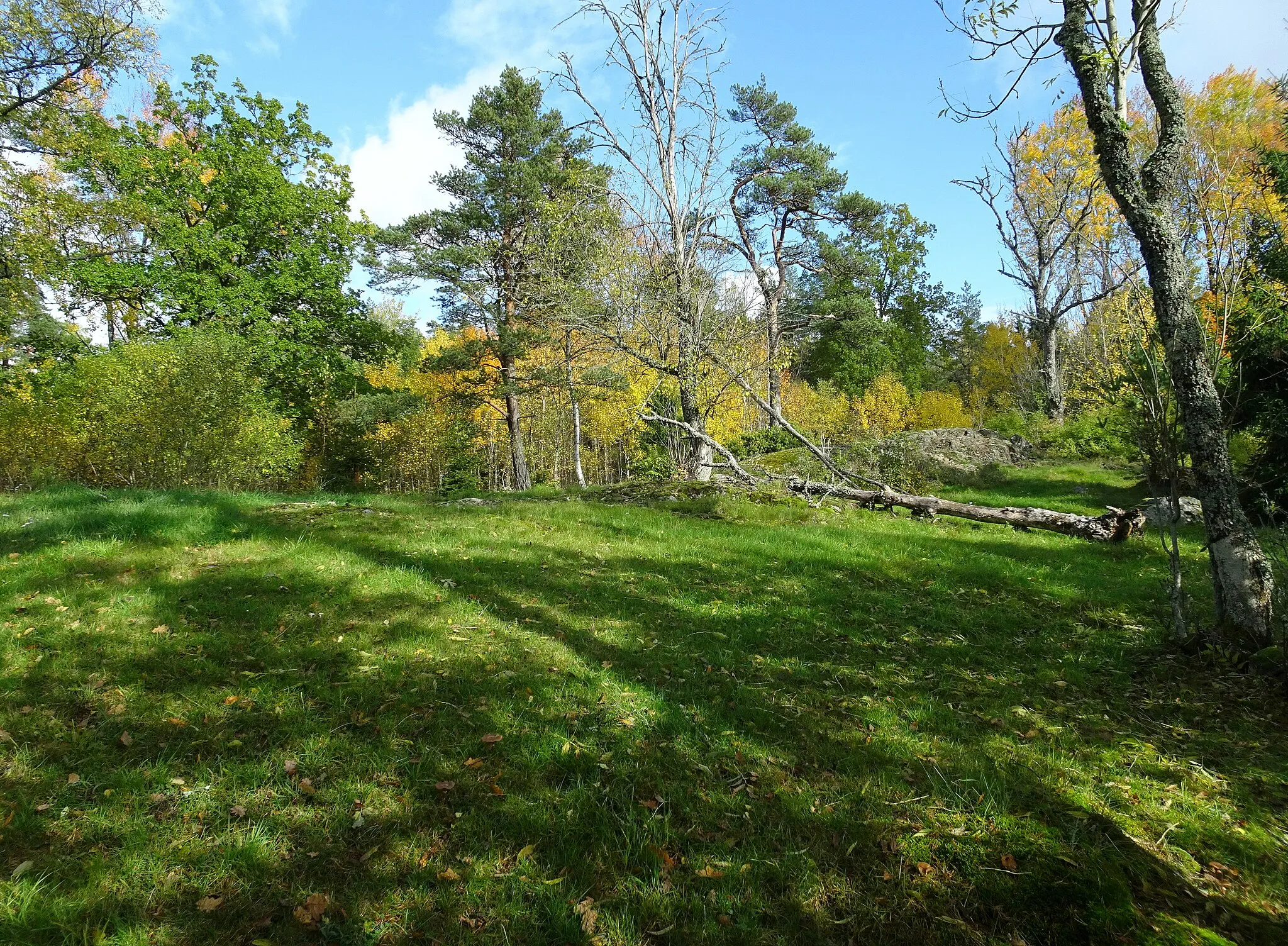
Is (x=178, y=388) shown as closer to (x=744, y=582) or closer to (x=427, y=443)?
(x=744, y=582)

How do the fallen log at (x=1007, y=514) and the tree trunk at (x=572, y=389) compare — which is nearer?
the fallen log at (x=1007, y=514)

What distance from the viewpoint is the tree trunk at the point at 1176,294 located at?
4.68m

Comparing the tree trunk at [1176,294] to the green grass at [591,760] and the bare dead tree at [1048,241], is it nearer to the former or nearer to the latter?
the green grass at [591,760]

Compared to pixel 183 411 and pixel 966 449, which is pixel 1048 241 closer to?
pixel 966 449

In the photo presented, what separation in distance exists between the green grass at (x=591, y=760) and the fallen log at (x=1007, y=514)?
396 cm

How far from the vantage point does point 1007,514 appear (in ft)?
34.7

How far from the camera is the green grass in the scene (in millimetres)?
2375

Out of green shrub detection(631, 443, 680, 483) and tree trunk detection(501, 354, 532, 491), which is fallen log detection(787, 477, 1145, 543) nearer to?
green shrub detection(631, 443, 680, 483)

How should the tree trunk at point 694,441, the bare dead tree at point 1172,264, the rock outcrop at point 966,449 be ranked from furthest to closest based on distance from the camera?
the rock outcrop at point 966,449, the tree trunk at point 694,441, the bare dead tree at point 1172,264

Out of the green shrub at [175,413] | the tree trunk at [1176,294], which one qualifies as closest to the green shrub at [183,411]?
the green shrub at [175,413]

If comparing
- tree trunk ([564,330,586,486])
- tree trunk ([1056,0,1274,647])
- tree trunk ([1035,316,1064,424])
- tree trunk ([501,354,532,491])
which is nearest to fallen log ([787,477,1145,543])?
tree trunk ([1056,0,1274,647])

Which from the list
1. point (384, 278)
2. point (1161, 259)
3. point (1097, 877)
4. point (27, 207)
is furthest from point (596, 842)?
point (384, 278)

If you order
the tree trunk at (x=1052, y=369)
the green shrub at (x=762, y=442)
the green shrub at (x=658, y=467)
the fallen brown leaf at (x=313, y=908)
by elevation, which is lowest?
the fallen brown leaf at (x=313, y=908)

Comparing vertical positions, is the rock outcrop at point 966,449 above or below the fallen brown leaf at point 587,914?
above
